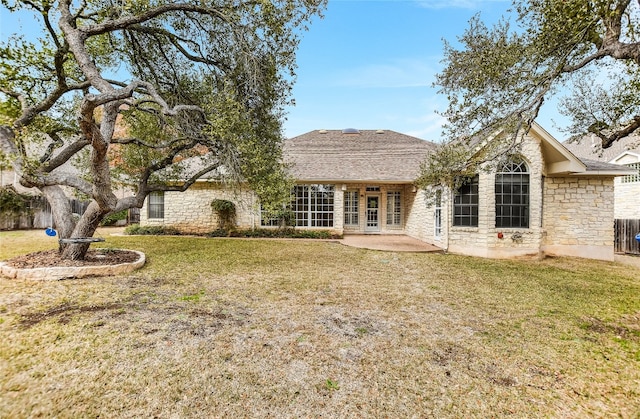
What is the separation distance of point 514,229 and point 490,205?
1167mm

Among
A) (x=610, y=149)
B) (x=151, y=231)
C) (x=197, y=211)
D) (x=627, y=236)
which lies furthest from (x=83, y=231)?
(x=610, y=149)

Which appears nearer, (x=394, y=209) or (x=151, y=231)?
(x=151, y=231)

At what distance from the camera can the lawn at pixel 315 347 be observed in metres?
2.38

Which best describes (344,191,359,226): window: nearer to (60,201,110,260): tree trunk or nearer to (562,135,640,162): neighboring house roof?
(60,201,110,260): tree trunk

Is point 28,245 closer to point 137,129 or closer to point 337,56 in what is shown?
point 137,129

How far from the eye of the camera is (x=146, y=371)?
108 inches

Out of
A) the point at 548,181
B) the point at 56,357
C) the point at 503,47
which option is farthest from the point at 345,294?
the point at 548,181

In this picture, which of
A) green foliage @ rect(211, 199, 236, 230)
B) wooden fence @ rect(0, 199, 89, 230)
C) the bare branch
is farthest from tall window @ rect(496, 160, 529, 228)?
wooden fence @ rect(0, 199, 89, 230)

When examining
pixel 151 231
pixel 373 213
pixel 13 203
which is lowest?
pixel 151 231

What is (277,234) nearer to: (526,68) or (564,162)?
(526,68)

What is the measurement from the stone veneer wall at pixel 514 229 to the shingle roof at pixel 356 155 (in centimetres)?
368

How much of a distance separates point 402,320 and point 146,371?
10.9ft

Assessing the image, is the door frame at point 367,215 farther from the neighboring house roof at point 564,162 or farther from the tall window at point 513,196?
the neighboring house roof at point 564,162

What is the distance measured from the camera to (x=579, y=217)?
1005 centimetres
